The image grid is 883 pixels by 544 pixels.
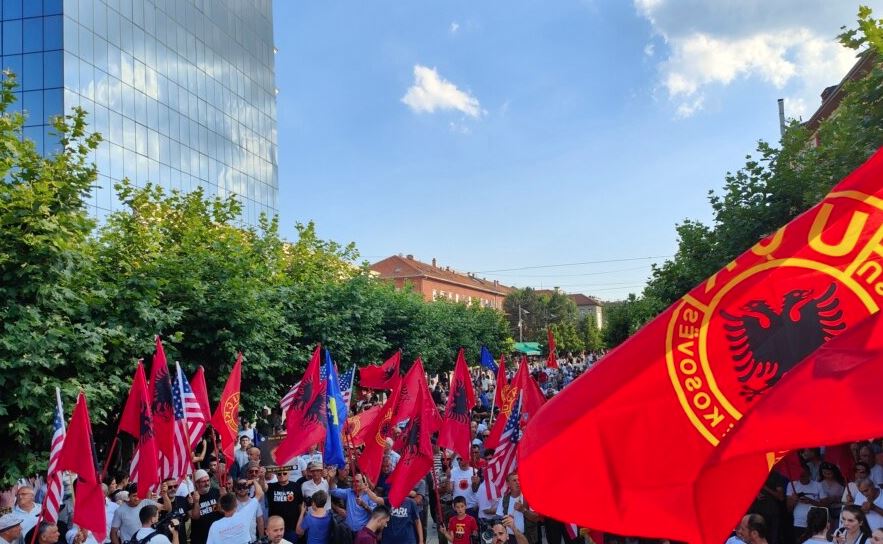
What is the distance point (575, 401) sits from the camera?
341 centimetres

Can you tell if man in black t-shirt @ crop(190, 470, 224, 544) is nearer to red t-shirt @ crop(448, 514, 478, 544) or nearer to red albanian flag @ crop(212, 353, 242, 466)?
red albanian flag @ crop(212, 353, 242, 466)

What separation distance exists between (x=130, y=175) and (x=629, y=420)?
4190 cm

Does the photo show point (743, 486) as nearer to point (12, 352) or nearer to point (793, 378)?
point (793, 378)

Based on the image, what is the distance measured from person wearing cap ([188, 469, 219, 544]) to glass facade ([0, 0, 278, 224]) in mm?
29438

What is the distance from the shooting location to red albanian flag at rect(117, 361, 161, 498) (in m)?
8.95

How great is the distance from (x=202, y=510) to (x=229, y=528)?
6.92ft

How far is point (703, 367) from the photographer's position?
10.4 feet

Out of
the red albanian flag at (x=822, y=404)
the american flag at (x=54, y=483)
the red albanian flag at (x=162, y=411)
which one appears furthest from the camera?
the red albanian flag at (x=162, y=411)

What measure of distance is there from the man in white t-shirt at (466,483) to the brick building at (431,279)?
75.3m

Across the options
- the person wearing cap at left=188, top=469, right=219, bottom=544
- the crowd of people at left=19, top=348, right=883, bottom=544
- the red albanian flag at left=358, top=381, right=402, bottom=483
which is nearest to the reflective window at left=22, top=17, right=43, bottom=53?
the crowd of people at left=19, top=348, right=883, bottom=544

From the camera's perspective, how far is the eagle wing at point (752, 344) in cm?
312

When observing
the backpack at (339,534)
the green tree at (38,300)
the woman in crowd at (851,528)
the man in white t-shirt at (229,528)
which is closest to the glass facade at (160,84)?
the green tree at (38,300)

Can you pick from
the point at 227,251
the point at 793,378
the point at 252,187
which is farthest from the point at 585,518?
the point at 252,187

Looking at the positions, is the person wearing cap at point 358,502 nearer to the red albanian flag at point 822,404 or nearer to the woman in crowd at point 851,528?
the woman in crowd at point 851,528
